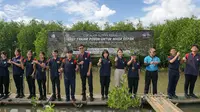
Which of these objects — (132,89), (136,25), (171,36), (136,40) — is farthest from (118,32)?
(136,25)

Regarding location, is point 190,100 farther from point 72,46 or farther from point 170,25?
point 170,25

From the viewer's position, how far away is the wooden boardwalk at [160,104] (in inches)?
243

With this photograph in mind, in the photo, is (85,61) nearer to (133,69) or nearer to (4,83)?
(133,69)

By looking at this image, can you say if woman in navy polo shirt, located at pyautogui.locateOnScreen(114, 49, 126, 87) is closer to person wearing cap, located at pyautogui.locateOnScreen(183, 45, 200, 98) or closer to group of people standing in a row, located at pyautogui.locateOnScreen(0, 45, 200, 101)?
group of people standing in a row, located at pyautogui.locateOnScreen(0, 45, 200, 101)

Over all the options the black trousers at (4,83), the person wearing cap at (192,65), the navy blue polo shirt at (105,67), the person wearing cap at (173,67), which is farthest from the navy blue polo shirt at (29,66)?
the person wearing cap at (192,65)

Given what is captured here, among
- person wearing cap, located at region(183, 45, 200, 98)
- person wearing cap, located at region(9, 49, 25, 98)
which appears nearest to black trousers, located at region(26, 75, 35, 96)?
person wearing cap, located at region(9, 49, 25, 98)

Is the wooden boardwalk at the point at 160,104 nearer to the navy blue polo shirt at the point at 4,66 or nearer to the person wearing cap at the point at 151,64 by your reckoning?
the person wearing cap at the point at 151,64

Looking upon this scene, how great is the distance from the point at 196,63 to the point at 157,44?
1865 cm

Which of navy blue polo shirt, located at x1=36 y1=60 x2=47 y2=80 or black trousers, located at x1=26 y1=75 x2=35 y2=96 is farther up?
navy blue polo shirt, located at x1=36 y1=60 x2=47 y2=80

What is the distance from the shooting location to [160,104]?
6.64m

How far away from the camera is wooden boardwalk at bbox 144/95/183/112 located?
6168mm

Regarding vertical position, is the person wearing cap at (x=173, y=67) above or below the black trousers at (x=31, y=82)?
above

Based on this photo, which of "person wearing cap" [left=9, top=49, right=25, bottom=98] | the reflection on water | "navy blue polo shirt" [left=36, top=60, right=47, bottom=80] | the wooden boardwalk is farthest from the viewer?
"person wearing cap" [left=9, top=49, right=25, bottom=98]

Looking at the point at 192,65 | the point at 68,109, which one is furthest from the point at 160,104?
the point at 68,109
